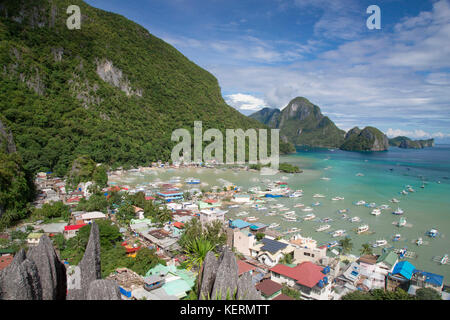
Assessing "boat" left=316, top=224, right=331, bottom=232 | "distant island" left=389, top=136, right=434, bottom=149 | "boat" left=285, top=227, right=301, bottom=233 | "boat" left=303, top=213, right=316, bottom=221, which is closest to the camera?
"boat" left=285, top=227, right=301, bottom=233

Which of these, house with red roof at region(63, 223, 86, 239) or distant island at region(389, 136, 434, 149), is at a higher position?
distant island at region(389, 136, 434, 149)

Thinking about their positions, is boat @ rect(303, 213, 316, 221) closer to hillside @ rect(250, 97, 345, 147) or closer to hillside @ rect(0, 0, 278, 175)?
hillside @ rect(0, 0, 278, 175)

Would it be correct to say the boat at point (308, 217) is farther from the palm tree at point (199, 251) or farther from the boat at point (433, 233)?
the palm tree at point (199, 251)

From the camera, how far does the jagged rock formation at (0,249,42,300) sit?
3.01 meters

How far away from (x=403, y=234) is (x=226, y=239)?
1079 cm

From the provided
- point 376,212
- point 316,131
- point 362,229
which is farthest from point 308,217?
point 316,131

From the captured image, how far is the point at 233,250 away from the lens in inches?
455

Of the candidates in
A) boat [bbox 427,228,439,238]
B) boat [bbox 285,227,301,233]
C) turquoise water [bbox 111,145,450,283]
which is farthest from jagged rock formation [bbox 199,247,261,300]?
boat [bbox 427,228,439,238]

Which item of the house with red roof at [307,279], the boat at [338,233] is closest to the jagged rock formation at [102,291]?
Result: the house with red roof at [307,279]

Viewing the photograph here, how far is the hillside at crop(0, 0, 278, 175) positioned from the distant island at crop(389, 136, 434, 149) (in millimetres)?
86328

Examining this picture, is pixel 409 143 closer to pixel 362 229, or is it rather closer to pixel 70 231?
pixel 362 229

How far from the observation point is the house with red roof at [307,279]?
819cm

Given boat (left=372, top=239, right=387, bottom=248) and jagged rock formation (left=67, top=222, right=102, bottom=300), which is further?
boat (left=372, top=239, right=387, bottom=248)

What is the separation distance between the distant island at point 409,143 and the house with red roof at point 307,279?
5074 inches
